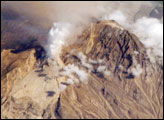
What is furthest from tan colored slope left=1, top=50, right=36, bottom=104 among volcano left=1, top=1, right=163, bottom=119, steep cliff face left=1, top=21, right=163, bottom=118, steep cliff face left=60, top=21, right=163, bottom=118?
steep cliff face left=60, top=21, right=163, bottom=118

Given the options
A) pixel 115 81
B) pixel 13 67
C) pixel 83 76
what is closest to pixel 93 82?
pixel 83 76

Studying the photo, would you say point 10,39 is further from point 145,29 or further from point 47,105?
point 145,29

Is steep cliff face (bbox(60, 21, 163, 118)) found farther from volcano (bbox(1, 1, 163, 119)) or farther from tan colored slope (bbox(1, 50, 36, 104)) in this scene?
tan colored slope (bbox(1, 50, 36, 104))

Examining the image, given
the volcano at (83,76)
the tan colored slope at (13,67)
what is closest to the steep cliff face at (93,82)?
the volcano at (83,76)

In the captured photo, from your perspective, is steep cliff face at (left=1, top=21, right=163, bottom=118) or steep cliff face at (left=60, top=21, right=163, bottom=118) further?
steep cliff face at (left=60, top=21, right=163, bottom=118)

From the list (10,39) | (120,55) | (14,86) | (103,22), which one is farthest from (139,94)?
(10,39)

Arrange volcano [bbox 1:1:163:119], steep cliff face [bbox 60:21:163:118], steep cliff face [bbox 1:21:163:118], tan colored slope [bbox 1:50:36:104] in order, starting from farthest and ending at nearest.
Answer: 1. steep cliff face [bbox 60:21:163:118]
2. steep cliff face [bbox 1:21:163:118]
3. volcano [bbox 1:1:163:119]
4. tan colored slope [bbox 1:50:36:104]

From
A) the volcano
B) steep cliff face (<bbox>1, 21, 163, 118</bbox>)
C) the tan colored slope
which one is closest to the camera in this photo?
the tan colored slope

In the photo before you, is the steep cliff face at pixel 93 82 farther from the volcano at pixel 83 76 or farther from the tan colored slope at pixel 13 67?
the tan colored slope at pixel 13 67

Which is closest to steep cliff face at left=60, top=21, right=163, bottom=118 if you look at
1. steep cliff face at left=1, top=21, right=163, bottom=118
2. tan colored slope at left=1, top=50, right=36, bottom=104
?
steep cliff face at left=1, top=21, right=163, bottom=118
